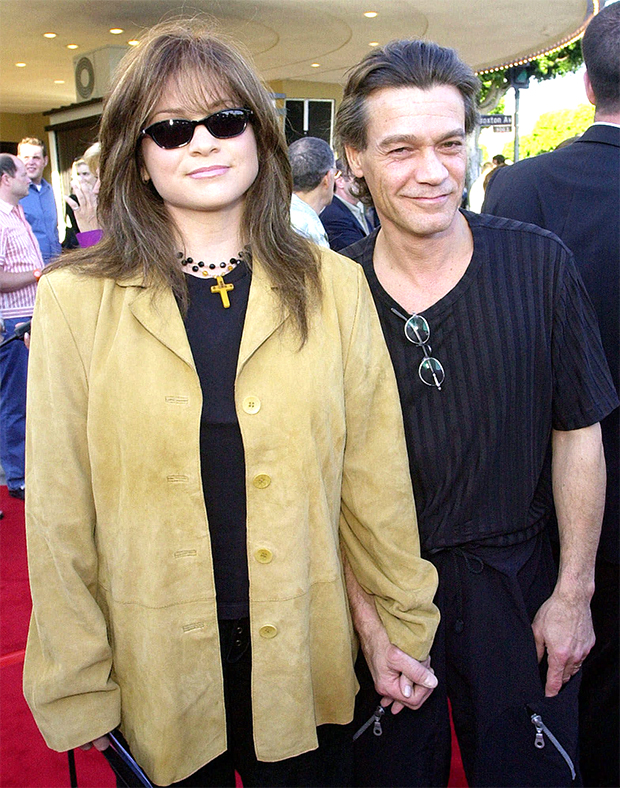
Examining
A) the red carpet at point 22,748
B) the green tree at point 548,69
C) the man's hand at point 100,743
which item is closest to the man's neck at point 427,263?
the man's hand at point 100,743

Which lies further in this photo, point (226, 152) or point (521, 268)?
point (521, 268)

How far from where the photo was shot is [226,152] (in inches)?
58.0

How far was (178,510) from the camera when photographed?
1.44 m

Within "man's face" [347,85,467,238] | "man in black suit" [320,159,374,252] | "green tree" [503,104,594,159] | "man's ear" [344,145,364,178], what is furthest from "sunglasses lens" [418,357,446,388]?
"green tree" [503,104,594,159]

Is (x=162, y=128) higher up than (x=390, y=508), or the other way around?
(x=162, y=128)

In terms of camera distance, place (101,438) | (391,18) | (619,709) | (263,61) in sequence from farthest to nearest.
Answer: (263,61) < (391,18) < (619,709) < (101,438)

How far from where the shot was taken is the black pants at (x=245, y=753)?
157 centimetres

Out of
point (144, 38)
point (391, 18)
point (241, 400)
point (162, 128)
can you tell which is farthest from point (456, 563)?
point (391, 18)

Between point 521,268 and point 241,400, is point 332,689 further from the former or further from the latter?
point 521,268

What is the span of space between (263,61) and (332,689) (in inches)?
502

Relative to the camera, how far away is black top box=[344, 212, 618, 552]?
165 cm

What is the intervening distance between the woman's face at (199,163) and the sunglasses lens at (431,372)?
54 centimetres

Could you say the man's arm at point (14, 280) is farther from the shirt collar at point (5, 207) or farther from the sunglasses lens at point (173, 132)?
the sunglasses lens at point (173, 132)

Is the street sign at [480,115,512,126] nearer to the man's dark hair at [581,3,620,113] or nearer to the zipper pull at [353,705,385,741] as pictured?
the man's dark hair at [581,3,620,113]
